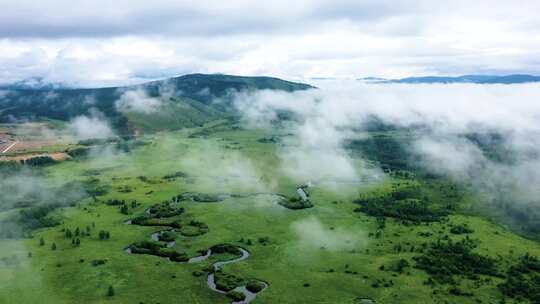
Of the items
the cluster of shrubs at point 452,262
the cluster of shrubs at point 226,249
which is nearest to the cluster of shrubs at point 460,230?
the cluster of shrubs at point 452,262

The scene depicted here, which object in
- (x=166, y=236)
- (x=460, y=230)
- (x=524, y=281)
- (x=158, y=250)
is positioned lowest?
(x=524, y=281)

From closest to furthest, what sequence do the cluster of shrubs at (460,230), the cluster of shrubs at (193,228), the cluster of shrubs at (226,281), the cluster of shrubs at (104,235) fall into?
the cluster of shrubs at (226,281), the cluster of shrubs at (104,235), the cluster of shrubs at (193,228), the cluster of shrubs at (460,230)

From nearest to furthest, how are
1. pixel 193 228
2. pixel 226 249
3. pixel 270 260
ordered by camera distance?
pixel 270 260, pixel 226 249, pixel 193 228

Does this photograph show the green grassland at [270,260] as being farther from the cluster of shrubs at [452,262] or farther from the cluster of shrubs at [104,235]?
the cluster of shrubs at [452,262]

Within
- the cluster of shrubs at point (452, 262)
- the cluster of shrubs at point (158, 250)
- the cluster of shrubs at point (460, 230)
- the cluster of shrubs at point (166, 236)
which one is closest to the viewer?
the cluster of shrubs at point (452, 262)

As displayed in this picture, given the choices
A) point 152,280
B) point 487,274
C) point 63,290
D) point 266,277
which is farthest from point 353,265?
point 63,290

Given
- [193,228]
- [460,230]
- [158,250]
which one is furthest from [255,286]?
[460,230]

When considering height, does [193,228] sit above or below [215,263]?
above

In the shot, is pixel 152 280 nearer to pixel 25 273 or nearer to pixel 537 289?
pixel 25 273

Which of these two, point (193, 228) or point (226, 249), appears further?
point (193, 228)

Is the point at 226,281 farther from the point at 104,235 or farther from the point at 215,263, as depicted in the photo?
the point at 104,235
